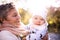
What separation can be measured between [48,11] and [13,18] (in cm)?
26

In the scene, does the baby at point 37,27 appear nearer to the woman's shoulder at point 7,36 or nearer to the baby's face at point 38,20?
the baby's face at point 38,20

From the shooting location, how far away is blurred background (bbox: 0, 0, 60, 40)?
1.16 metres

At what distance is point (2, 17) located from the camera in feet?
3.95

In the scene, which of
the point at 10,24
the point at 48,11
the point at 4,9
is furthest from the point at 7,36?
the point at 48,11

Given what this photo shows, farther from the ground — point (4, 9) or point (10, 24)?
point (4, 9)

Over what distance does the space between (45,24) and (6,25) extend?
286 millimetres

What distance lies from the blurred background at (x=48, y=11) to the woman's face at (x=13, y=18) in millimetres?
34

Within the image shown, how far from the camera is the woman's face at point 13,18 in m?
1.20

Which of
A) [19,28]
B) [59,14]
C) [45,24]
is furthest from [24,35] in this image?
[59,14]

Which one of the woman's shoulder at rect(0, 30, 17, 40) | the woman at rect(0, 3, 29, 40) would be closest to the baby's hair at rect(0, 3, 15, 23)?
the woman at rect(0, 3, 29, 40)

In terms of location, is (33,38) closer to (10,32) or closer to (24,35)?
(24,35)

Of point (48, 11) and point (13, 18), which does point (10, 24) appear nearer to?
point (13, 18)

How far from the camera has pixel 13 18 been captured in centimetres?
120

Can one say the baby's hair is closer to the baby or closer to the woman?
the woman
